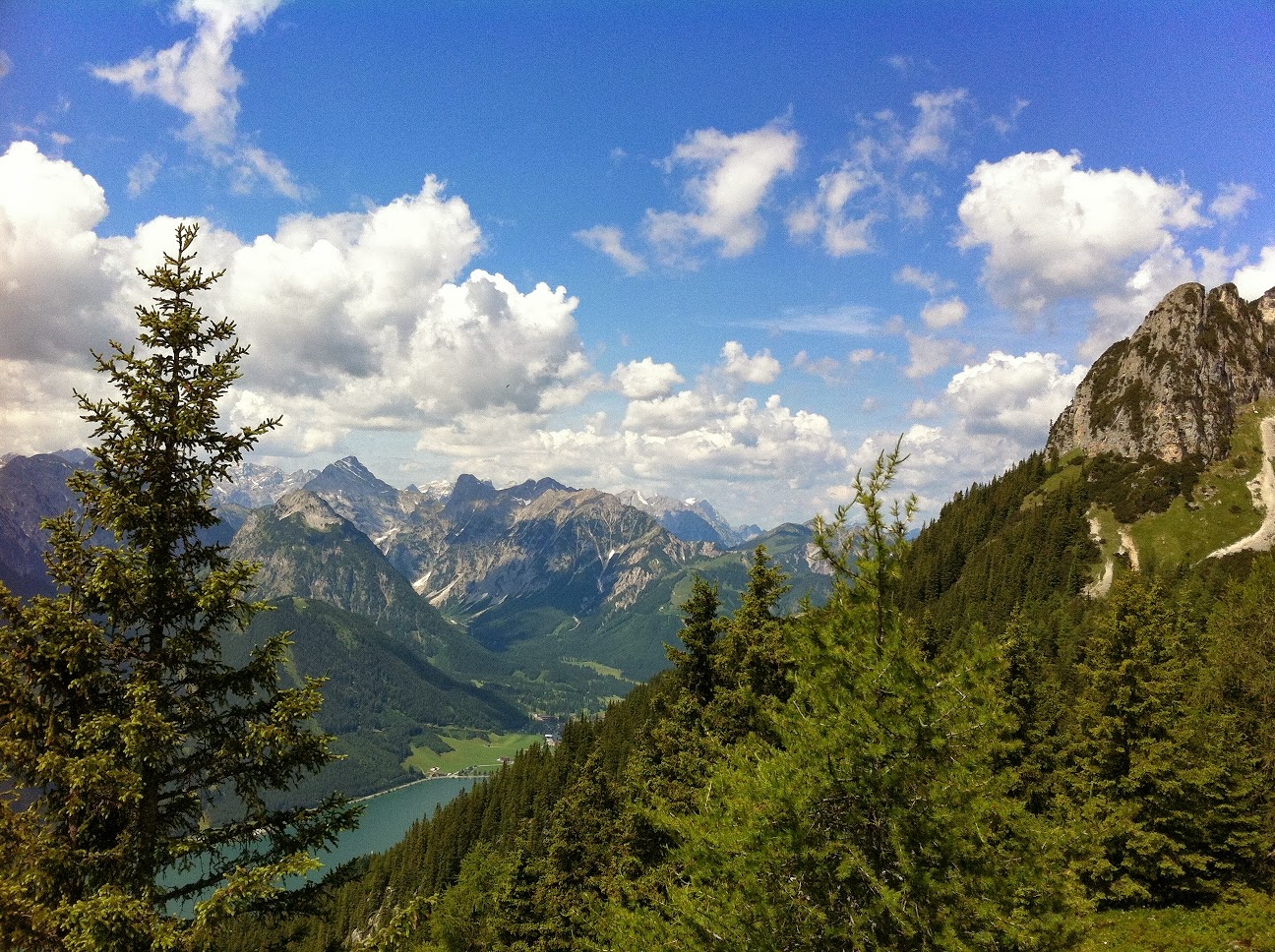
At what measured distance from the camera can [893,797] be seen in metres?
10.4

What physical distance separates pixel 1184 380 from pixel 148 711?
21060 cm

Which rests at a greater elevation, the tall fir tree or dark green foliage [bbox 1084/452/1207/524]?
dark green foliage [bbox 1084/452/1207/524]

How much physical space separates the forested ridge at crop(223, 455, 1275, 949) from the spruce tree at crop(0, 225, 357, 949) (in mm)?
1780

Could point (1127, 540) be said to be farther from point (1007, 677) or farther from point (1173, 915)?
point (1173, 915)

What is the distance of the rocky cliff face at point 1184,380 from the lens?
15200 centimetres

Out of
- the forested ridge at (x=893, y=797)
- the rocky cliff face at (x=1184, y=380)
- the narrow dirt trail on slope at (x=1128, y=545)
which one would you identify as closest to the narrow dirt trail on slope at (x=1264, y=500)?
the rocky cliff face at (x=1184, y=380)

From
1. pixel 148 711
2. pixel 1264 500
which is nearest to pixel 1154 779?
pixel 148 711

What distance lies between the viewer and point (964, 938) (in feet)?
32.2

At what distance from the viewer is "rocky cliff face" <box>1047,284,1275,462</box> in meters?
152

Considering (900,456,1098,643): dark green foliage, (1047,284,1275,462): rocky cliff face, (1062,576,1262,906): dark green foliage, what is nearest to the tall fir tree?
(1062,576,1262,906): dark green foliage

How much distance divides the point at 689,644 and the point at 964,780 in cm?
1738

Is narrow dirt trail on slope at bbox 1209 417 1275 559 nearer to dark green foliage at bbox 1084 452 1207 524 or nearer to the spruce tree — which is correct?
dark green foliage at bbox 1084 452 1207 524

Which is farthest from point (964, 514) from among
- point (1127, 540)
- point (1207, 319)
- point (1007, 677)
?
point (1007, 677)

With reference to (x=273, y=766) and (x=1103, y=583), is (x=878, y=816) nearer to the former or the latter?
(x=273, y=766)
